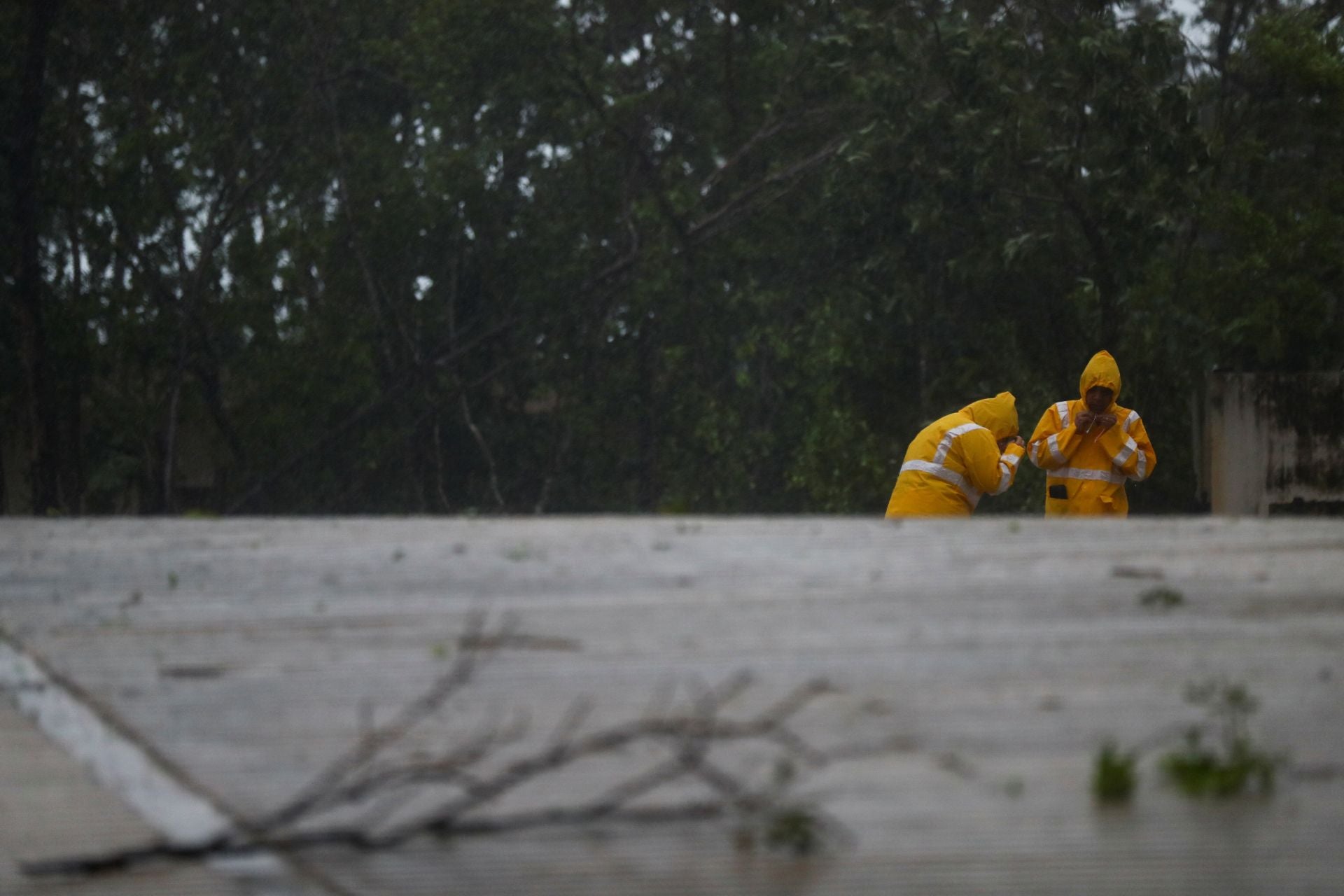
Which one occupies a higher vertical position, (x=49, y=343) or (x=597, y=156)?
(x=597, y=156)

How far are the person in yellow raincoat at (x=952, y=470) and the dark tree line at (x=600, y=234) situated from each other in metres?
8.92

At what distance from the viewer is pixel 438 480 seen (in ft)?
80.3

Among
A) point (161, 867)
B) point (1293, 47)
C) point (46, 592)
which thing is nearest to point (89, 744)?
point (161, 867)

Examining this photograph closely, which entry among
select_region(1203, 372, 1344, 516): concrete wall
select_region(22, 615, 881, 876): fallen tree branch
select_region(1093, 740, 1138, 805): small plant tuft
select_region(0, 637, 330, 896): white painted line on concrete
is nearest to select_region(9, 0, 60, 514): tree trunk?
select_region(1203, 372, 1344, 516): concrete wall

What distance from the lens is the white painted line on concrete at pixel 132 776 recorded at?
2.47 meters

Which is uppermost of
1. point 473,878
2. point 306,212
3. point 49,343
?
point 306,212

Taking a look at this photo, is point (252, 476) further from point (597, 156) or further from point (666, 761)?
point (666, 761)

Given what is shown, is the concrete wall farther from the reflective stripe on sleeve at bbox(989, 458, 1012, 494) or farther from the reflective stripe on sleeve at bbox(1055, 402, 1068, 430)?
the reflective stripe on sleeve at bbox(989, 458, 1012, 494)

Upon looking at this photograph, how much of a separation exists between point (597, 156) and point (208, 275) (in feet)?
16.9

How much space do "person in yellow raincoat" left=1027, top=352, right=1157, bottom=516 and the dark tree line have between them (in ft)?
26.6

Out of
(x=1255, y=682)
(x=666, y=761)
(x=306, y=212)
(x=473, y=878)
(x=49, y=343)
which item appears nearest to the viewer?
(x=473, y=878)

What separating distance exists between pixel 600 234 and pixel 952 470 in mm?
15780

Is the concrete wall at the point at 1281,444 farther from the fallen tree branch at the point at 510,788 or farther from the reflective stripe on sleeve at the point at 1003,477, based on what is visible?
the fallen tree branch at the point at 510,788

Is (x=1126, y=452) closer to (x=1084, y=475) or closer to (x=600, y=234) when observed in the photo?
(x=1084, y=475)
